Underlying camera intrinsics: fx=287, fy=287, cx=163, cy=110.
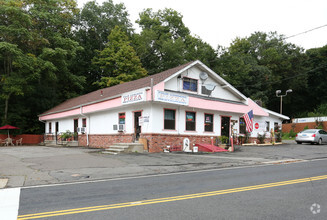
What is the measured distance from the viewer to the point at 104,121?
79.5 feet

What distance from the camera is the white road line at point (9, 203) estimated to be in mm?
5755

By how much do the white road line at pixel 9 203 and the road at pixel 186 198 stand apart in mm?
146

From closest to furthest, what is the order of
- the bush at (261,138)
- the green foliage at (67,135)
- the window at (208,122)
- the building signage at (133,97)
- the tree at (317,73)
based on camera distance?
Result: the building signage at (133,97) < the window at (208,122) < the bush at (261,138) < the green foliage at (67,135) < the tree at (317,73)

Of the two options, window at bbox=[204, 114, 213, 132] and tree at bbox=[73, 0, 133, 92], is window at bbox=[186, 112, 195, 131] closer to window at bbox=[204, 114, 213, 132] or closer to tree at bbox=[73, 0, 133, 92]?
window at bbox=[204, 114, 213, 132]

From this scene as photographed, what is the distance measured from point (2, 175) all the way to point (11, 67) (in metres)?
25.3

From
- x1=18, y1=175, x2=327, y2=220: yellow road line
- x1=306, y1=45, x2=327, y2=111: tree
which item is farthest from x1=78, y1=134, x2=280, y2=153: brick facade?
x1=306, y1=45, x2=327, y2=111: tree

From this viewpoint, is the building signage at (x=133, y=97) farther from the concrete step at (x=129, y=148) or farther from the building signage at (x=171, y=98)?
the concrete step at (x=129, y=148)

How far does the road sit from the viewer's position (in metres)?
5.64

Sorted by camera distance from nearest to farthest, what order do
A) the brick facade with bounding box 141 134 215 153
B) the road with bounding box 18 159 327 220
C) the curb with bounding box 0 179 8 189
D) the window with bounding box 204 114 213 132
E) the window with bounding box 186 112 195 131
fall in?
the road with bounding box 18 159 327 220, the curb with bounding box 0 179 8 189, the brick facade with bounding box 141 134 215 153, the window with bounding box 186 112 195 131, the window with bounding box 204 114 213 132

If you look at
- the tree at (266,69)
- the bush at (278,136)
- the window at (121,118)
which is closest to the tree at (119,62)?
the tree at (266,69)

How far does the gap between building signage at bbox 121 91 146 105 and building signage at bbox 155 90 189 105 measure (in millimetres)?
980

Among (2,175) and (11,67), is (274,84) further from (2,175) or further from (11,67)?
(2,175)

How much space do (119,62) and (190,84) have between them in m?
21.1

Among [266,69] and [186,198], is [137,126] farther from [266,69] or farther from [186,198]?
[266,69]
